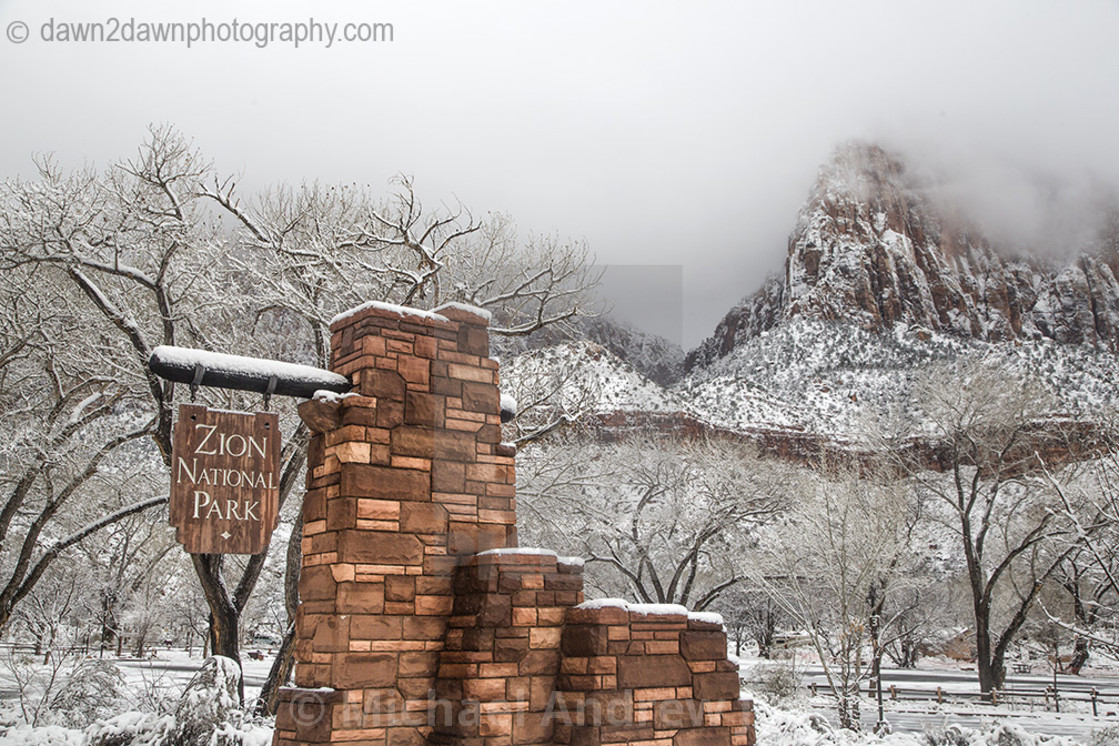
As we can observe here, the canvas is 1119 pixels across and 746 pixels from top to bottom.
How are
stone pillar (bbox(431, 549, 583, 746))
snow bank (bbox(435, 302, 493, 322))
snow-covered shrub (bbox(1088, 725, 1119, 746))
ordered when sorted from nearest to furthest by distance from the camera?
stone pillar (bbox(431, 549, 583, 746)), snow bank (bbox(435, 302, 493, 322)), snow-covered shrub (bbox(1088, 725, 1119, 746))

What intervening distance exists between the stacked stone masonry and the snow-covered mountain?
10.1 metres

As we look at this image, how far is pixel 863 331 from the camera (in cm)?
6122

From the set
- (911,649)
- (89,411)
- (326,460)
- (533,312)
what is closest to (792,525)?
(533,312)

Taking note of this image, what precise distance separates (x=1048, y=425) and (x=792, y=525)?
835 centimetres

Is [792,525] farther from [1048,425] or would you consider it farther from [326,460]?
[326,460]

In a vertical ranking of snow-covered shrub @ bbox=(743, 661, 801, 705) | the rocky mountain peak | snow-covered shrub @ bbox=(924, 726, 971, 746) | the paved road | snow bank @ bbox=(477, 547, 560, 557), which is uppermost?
the rocky mountain peak

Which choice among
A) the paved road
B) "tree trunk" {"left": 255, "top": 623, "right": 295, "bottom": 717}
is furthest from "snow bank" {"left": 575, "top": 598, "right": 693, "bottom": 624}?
the paved road

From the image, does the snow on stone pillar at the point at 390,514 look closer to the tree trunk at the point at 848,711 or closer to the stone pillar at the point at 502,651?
the stone pillar at the point at 502,651

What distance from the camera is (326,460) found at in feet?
20.4

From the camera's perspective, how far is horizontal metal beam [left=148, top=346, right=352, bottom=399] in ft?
19.9

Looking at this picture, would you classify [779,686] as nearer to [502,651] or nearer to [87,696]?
[87,696]

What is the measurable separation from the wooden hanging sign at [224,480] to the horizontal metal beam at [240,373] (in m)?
0.22

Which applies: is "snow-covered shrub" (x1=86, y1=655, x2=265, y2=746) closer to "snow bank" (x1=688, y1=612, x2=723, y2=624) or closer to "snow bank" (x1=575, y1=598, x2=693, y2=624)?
"snow bank" (x1=575, y1=598, x2=693, y2=624)

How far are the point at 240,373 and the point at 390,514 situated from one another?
156cm
